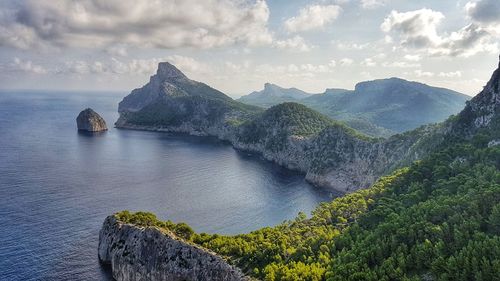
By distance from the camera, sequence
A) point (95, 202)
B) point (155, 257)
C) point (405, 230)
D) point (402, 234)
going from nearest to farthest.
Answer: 1. point (402, 234)
2. point (405, 230)
3. point (155, 257)
4. point (95, 202)

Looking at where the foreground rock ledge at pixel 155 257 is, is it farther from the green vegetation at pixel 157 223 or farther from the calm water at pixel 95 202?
the calm water at pixel 95 202

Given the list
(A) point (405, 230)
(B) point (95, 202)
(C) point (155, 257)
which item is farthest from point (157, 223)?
(A) point (405, 230)

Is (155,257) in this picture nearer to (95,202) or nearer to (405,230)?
(405,230)

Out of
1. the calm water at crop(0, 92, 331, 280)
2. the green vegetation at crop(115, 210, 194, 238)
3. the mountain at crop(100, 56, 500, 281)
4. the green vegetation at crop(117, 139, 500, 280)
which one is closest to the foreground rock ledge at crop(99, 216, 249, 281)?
the mountain at crop(100, 56, 500, 281)

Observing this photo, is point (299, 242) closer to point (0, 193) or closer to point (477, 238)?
point (477, 238)

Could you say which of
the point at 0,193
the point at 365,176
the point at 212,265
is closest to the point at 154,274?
the point at 212,265

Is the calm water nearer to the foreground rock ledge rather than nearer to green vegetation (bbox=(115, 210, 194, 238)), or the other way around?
the foreground rock ledge

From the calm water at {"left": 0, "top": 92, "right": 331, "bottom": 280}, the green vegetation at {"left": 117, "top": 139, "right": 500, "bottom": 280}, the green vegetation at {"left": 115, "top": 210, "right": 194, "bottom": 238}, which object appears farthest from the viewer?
the calm water at {"left": 0, "top": 92, "right": 331, "bottom": 280}
